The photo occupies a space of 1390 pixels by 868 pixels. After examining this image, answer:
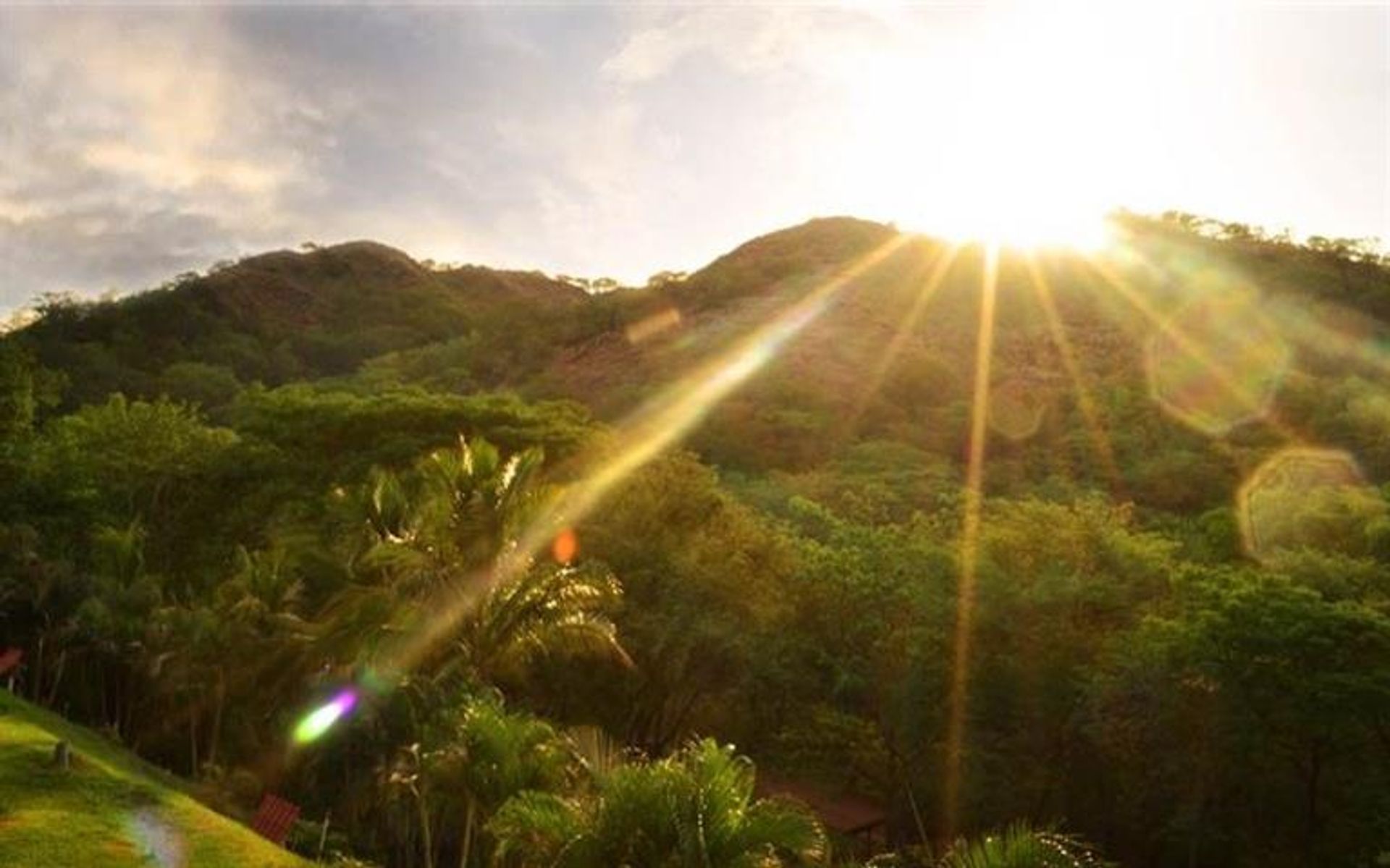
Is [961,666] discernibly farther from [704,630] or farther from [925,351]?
[925,351]

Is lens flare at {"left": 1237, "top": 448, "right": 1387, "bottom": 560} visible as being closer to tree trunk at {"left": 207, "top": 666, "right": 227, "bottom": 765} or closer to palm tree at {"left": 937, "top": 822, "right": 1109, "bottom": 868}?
palm tree at {"left": 937, "top": 822, "right": 1109, "bottom": 868}

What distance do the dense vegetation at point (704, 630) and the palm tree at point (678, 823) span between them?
3 centimetres

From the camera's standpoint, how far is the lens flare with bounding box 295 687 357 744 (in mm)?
24375

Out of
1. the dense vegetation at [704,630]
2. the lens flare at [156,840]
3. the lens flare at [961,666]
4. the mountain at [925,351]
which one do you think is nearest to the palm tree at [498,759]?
the dense vegetation at [704,630]

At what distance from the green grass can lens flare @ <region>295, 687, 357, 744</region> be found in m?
3.39

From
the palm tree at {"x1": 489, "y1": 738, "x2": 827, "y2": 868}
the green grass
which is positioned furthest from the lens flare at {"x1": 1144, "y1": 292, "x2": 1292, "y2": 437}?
the palm tree at {"x1": 489, "y1": 738, "x2": 827, "y2": 868}

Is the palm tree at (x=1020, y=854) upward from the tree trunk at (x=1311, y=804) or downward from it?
upward

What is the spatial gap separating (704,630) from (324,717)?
8.63 meters

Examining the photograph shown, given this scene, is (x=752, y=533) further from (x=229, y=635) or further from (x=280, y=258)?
(x=280, y=258)

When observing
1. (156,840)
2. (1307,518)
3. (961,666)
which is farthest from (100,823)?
(1307,518)

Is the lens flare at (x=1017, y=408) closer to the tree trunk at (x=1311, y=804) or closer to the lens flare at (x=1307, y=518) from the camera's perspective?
the lens flare at (x=1307, y=518)

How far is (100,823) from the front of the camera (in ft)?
59.5

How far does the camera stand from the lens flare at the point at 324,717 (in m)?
Result: 24.4

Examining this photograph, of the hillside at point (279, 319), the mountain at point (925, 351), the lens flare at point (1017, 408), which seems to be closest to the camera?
the mountain at point (925, 351)
